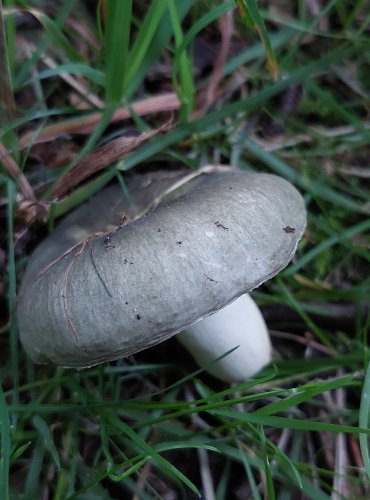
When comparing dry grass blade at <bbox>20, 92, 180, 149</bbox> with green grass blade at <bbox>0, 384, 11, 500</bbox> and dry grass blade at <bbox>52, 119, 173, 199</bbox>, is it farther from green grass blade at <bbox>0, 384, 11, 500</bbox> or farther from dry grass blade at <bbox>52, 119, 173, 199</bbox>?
green grass blade at <bbox>0, 384, 11, 500</bbox>

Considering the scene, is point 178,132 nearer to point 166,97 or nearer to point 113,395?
point 166,97

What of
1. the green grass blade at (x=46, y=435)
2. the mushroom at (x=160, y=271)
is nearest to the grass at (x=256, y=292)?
the green grass blade at (x=46, y=435)

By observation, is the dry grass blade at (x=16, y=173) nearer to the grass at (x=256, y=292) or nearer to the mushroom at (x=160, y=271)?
the grass at (x=256, y=292)

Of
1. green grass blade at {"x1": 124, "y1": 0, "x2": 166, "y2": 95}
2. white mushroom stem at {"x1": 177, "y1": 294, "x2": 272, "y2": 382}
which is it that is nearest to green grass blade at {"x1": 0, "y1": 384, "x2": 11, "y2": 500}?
white mushroom stem at {"x1": 177, "y1": 294, "x2": 272, "y2": 382}

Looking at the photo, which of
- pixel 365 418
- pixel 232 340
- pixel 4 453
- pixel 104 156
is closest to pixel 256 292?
pixel 232 340

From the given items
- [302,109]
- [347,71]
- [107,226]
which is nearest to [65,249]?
[107,226]
